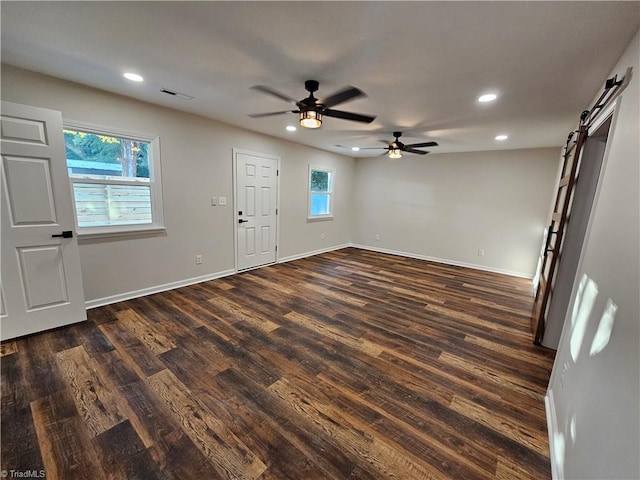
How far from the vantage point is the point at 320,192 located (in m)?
6.16

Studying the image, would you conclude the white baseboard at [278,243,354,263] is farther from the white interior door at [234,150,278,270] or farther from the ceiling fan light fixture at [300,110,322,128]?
the ceiling fan light fixture at [300,110,322,128]

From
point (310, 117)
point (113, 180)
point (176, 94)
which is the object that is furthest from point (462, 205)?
point (113, 180)

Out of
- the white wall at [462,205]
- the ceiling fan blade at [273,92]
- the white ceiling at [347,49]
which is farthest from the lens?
the white wall at [462,205]

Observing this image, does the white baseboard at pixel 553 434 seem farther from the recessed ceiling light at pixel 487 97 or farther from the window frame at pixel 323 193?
the window frame at pixel 323 193

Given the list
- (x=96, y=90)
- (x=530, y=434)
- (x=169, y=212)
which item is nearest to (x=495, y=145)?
(x=530, y=434)

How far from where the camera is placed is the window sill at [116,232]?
2936 millimetres

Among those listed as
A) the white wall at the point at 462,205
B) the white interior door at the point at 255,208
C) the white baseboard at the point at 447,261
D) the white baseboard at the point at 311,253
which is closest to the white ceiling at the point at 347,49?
the white interior door at the point at 255,208

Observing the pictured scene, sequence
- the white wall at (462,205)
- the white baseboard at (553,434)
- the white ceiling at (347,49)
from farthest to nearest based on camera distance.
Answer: the white wall at (462,205), the white ceiling at (347,49), the white baseboard at (553,434)

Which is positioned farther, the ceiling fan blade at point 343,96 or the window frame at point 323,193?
the window frame at point 323,193

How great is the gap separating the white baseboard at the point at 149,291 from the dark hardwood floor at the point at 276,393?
11 cm

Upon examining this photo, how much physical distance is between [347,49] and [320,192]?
14.2ft

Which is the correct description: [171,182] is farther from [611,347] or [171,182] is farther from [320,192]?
[611,347]

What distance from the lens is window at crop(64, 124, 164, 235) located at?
2879mm

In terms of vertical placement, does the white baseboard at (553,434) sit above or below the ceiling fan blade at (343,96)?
below
